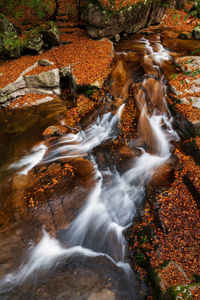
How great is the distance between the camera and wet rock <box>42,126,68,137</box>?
7377mm

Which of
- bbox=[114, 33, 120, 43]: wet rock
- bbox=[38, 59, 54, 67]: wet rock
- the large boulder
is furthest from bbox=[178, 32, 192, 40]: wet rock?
the large boulder

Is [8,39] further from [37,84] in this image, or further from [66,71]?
[66,71]

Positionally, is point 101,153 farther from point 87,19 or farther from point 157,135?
point 87,19

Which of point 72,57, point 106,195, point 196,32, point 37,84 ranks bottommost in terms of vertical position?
point 106,195

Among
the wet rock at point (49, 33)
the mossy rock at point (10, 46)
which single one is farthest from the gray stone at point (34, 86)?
the wet rock at point (49, 33)

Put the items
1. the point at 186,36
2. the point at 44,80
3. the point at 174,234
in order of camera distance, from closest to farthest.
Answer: the point at 174,234 < the point at 44,80 < the point at 186,36

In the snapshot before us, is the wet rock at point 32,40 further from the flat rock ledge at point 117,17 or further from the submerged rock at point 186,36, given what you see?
the submerged rock at point 186,36

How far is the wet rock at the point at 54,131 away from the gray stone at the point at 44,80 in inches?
112

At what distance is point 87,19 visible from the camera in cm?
1041

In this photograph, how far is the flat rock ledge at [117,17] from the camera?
32.4 ft

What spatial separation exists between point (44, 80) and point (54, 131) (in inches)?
126

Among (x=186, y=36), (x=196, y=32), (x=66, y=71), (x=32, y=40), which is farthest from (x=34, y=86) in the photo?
(x=196, y=32)

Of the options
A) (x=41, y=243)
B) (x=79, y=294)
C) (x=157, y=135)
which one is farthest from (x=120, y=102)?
(x=79, y=294)

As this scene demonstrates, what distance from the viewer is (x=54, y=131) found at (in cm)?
746
